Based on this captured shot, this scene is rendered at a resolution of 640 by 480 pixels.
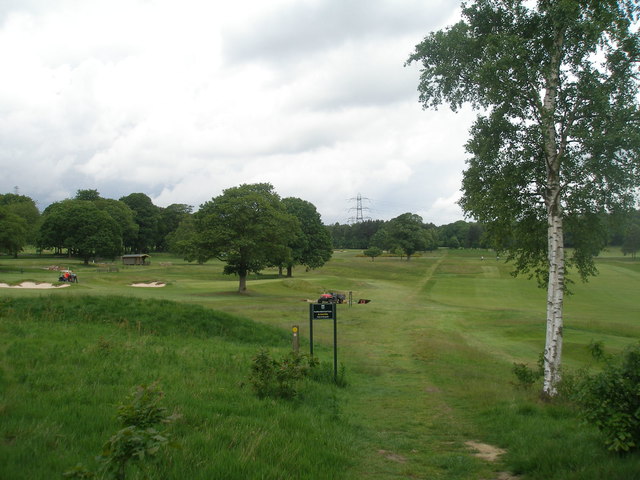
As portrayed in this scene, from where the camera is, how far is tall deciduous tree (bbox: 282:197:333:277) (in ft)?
237

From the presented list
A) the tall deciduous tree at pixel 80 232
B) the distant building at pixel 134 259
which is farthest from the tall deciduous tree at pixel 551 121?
the distant building at pixel 134 259

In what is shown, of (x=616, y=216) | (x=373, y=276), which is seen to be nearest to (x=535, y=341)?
(x=616, y=216)

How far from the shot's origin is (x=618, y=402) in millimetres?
6105

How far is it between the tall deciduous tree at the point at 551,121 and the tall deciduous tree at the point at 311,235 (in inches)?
2266

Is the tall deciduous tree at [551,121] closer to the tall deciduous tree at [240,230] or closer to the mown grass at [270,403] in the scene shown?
the mown grass at [270,403]

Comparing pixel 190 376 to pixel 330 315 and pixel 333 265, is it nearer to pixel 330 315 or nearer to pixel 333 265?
pixel 330 315

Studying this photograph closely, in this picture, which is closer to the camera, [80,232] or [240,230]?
[240,230]

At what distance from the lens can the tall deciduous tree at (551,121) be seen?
37.4 ft

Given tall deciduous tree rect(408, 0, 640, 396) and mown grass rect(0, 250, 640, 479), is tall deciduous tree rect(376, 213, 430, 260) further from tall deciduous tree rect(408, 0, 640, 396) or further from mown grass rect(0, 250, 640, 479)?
tall deciduous tree rect(408, 0, 640, 396)

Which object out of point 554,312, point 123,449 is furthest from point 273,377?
point 554,312

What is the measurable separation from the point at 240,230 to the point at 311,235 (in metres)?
25.9

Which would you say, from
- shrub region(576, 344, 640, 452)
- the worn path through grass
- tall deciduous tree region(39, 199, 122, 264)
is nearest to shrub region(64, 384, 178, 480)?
the worn path through grass

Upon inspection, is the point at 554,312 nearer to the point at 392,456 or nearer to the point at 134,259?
the point at 392,456

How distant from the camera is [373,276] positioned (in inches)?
3339
